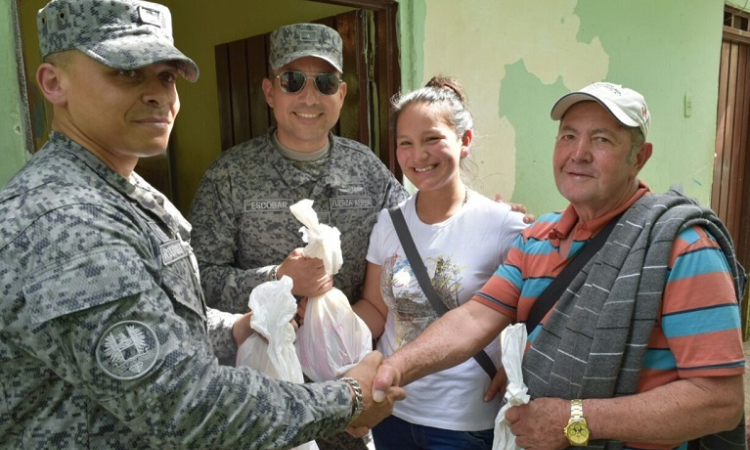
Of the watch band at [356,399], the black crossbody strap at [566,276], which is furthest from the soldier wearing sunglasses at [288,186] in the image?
the black crossbody strap at [566,276]

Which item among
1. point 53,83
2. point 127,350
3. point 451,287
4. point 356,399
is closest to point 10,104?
point 53,83

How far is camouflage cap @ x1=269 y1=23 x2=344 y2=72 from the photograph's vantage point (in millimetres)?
2365

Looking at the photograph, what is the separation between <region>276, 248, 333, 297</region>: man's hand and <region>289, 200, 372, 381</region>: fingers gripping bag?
0.07 ft

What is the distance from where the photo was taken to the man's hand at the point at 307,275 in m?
2.01

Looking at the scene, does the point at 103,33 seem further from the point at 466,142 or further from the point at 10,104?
the point at 466,142

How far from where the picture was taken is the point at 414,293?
6.89 feet

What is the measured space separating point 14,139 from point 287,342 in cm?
107

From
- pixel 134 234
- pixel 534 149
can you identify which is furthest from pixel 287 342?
pixel 534 149

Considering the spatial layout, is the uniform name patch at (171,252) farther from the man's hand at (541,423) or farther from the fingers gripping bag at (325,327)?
the man's hand at (541,423)

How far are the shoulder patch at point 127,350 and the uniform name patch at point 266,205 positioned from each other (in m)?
1.20

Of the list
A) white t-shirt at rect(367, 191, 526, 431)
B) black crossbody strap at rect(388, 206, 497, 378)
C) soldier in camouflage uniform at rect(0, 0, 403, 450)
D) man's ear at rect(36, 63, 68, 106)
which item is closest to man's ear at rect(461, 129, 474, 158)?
white t-shirt at rect(367, 191, 526, 431)

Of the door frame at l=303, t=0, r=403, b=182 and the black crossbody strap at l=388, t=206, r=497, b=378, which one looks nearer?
the black crossbody strap at l=388, t=206, r=497, b=378

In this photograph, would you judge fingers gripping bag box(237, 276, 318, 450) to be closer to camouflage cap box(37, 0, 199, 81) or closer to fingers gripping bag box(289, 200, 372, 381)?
fingers gripping bag box(289, 200, 372, 381)

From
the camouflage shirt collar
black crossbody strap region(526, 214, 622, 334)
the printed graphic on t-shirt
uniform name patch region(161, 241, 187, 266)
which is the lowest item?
the printed graphic on t-shirt
